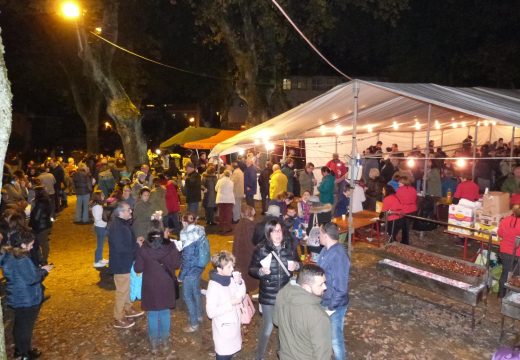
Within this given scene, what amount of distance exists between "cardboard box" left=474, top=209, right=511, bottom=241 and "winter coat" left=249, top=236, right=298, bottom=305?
15.4ft

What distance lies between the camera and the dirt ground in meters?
5.36

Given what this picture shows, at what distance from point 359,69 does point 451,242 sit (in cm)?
4370

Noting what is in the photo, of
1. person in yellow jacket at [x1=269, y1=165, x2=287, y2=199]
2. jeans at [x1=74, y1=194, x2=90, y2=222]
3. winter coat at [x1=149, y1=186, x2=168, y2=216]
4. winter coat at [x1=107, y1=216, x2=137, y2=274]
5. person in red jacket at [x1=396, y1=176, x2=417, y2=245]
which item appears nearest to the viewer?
winter coat at [x1=107, y1=216, x2=137, y2=274]

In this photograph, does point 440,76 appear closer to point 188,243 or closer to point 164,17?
point 164,17

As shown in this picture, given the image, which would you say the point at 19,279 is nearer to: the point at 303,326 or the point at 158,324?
the point at 158,324

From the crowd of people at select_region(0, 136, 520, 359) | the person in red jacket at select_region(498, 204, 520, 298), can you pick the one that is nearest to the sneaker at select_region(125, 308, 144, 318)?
the crowd of people at select_region(0, 136, 520, 359)

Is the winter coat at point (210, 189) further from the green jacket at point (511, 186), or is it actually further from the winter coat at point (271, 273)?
the green jacket at point (511, 186)

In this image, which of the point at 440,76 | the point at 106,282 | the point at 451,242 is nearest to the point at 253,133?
the point at 106,282

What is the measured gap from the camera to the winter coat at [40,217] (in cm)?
752

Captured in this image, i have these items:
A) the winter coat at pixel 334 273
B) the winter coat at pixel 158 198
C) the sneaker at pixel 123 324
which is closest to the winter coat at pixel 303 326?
the winter coat at pixel 334 273

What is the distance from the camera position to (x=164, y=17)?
31.1 meters

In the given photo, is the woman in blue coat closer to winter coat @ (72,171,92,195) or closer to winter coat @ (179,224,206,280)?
winter coat @ (179,224,206,280)

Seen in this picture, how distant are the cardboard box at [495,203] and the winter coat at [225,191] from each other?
560 centimetres

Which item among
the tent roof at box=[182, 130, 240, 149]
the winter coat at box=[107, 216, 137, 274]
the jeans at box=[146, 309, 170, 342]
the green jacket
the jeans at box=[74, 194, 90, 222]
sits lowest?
the jeans at box=[146, 309, 170, 342]
